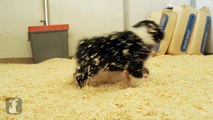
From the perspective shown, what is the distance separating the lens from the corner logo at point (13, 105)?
1981mm

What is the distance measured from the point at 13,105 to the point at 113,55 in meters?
0.89

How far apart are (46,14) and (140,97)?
3993mm

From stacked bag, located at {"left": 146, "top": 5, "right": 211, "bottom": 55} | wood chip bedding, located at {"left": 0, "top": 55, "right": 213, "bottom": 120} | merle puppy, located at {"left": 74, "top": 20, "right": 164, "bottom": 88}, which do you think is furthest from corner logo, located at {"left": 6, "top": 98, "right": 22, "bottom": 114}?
stacked bag, located at {"left": 146, "top": 5, "right": 211, "bottom": 55}

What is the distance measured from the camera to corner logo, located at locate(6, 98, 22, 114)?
6.50 ft

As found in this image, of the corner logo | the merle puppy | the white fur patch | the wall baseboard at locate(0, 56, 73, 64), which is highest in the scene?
the white fur patch

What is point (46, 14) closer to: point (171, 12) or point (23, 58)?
point (23, 58)

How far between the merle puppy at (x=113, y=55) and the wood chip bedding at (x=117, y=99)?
Answer: 0.16 metres

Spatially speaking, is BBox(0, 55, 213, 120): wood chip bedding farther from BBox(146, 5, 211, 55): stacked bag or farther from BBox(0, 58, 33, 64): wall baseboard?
BBox(0, 58, 33, 64): wall baseboard

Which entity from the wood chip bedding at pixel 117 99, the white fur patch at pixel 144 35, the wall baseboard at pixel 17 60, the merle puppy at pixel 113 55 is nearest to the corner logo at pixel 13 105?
the wood chip bedding at pixel 117 99

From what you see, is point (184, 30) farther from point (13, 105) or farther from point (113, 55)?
point (13, 105)

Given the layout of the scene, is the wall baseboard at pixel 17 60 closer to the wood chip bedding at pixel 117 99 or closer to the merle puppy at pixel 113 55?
the wood chip bedding at pixel 117 99

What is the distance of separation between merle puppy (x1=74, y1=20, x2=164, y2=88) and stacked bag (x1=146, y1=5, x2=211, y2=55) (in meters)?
2.78

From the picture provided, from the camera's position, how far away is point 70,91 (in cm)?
255

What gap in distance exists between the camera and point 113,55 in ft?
8.14
